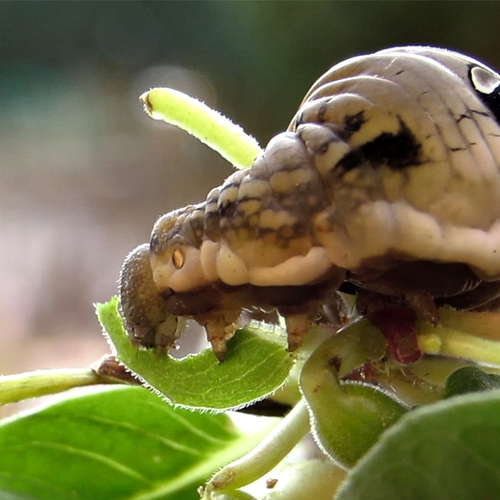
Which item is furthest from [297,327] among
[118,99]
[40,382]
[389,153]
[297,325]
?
[118,99]

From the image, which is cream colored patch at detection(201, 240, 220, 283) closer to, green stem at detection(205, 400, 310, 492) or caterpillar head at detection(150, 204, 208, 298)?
caterpillar head at detection(150, 204, 208, 298)

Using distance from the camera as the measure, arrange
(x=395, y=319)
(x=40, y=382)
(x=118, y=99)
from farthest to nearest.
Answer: (x=118, y=99)
(x=40, y=382)
(x=395, y=319)

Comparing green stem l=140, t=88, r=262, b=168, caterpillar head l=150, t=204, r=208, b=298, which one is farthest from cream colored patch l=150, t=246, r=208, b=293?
green stem l=140, t=88, r=262, b=168

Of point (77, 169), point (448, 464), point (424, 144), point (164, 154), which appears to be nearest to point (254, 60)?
point (164, 154)

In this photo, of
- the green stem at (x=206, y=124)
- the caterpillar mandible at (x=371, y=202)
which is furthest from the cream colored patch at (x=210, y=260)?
the green stem at (x=206, y=124)

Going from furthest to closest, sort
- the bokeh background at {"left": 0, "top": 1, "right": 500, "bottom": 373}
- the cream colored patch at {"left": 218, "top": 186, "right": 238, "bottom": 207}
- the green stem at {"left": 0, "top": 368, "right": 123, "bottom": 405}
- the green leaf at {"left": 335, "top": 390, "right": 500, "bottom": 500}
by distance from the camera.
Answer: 1. the bokeh background at {"left": 0, "top": 1, "right": 500, "bottom": 373}
2. the green stem at {"left": 0, "top": 368, "right": 123, "bottom": 405}
3. the cream colored patch at {"left": 218, "top": 186, "right": 238, "bottom": 207}
4. the green leaf at {"left": 335, "top": 390, "right": 500, "bottom": 500}

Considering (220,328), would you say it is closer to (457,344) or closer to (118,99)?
(457,344)
